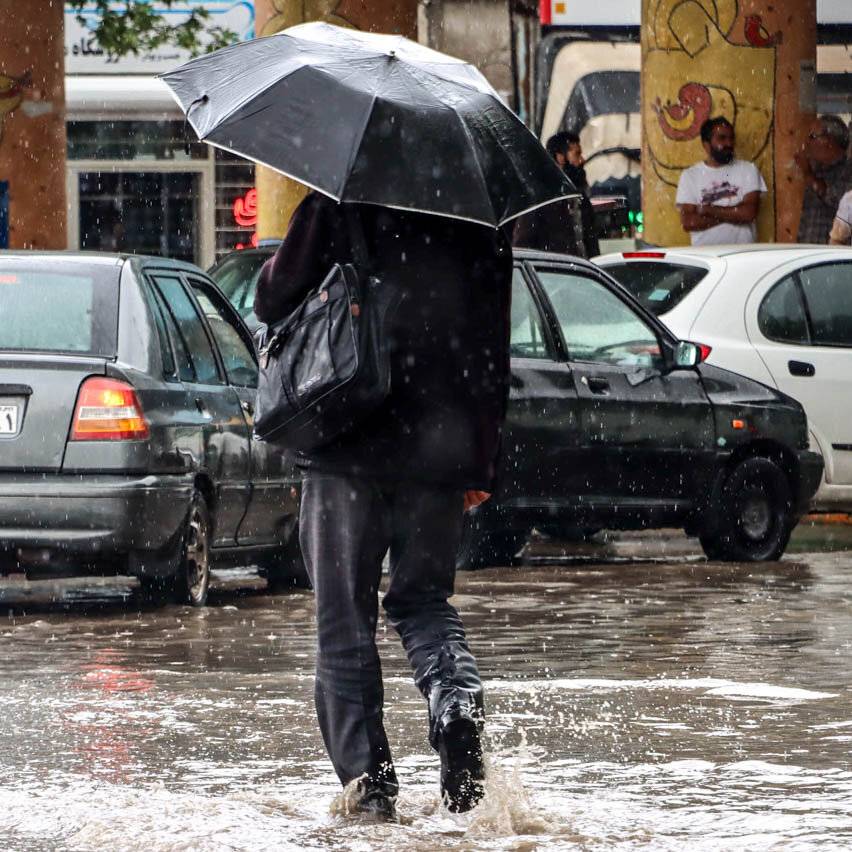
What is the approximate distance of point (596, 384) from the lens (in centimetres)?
1262

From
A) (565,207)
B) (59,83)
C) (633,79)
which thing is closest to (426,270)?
(565,207)

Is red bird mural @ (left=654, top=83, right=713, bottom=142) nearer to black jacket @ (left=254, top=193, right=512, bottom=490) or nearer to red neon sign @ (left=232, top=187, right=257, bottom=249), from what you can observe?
red neon sign @ (left=232, top=187, right=257, bottom=249)

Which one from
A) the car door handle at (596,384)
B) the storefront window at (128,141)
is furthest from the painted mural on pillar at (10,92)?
the storefront window at (128,141)

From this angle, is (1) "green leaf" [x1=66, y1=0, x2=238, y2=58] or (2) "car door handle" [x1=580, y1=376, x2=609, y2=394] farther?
(1) "green leaf" [x1=66, y1=0, x2=238, y2=58]

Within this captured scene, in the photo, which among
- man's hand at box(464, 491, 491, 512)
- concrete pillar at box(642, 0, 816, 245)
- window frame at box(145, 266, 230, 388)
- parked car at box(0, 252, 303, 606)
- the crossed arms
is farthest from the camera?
concrete pillar at box(642, 0, 816, 245)

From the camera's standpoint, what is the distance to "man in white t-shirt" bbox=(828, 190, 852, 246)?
19.0 m

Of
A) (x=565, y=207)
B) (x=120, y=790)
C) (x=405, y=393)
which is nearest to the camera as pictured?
(x=405, y=393)

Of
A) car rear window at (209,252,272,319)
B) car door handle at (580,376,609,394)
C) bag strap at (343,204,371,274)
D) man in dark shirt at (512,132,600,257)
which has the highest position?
bag strap at (343,204,371,274)

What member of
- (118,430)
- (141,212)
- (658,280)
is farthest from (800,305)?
(141,212)

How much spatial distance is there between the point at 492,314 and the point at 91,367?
15.2 ft

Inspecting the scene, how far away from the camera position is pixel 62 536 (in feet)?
33.1

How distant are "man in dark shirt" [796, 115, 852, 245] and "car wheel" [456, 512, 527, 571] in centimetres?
740

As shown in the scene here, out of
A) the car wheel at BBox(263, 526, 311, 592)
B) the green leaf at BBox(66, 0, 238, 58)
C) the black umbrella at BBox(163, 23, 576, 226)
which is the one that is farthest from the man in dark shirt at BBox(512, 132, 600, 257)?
the black umbrella at BBox(163, 23, 576, 226)

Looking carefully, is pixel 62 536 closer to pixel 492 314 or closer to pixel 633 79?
pixel 492 314
